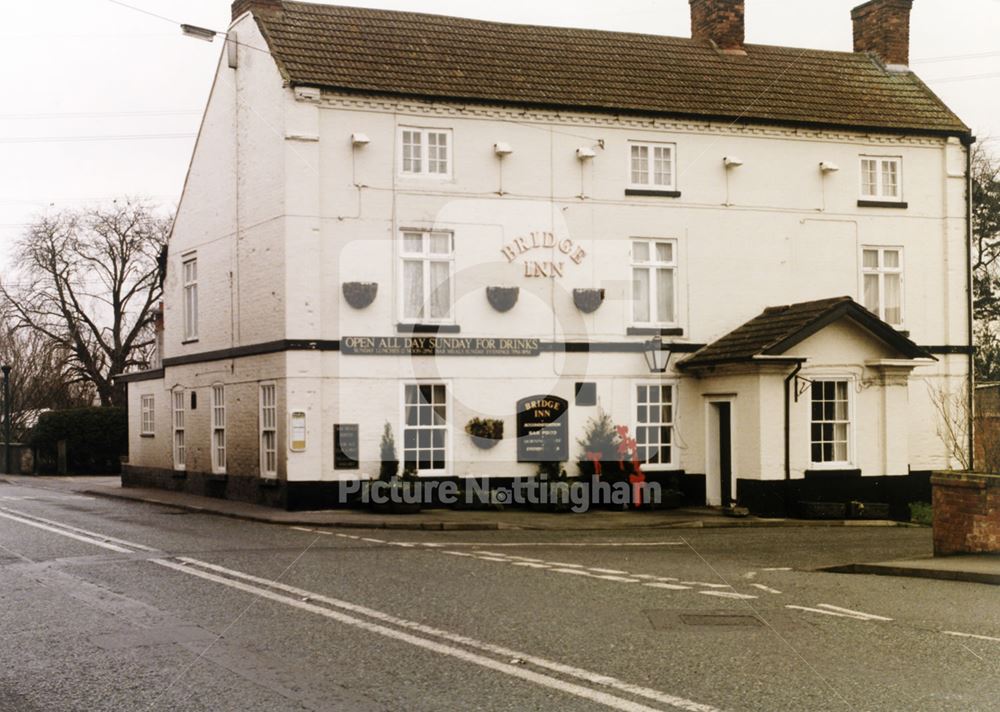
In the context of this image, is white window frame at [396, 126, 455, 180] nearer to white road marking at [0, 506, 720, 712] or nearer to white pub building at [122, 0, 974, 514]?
white pub building at [122, 0, 974, 514]

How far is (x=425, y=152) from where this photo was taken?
27.1 metres

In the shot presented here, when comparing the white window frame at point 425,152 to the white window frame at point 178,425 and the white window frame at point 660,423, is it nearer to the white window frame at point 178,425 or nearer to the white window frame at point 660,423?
the white window frame at point 660,423

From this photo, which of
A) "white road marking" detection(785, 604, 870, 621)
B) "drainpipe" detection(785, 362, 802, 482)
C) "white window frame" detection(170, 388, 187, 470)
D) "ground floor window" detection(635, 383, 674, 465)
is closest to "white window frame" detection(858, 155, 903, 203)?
"drainpipe" detection(785, 362, 802, 482)

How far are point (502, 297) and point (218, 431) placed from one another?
28.8 feet

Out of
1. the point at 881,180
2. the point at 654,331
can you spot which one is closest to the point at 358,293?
the point at 654,331

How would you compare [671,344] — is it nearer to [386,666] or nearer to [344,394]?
[344,394]

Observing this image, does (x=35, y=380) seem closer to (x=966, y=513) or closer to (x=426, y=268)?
(x=426, y=268)

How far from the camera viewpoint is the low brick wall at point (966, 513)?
656 inches

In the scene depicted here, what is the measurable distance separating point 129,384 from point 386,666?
31112mm

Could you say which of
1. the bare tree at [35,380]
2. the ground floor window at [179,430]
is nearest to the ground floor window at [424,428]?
the ground floor window at [179,430]

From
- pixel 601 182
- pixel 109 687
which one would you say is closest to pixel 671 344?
pixel 601 182

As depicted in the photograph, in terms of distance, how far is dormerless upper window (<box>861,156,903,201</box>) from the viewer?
99.6 ft

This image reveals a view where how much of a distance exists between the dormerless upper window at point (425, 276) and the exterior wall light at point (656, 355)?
4.89 metres

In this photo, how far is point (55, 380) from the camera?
65.3 metres
